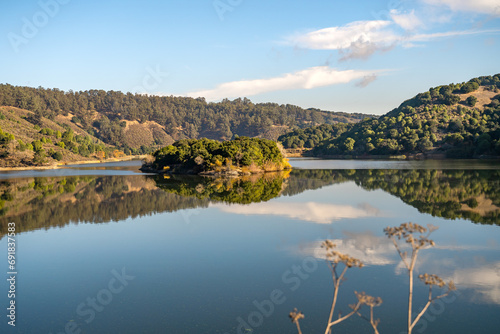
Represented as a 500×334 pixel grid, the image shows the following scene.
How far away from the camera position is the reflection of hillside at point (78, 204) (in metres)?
31.4

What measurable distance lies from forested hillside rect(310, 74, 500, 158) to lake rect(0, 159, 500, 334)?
90.1 m

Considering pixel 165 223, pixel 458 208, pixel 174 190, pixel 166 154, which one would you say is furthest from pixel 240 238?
pixel 166 154

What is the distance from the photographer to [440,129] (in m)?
136

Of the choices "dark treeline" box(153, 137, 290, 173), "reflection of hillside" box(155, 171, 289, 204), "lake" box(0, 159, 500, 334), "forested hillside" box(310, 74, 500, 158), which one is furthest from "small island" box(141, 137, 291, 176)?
"forested hillside" box(310, 74, 500, 158)

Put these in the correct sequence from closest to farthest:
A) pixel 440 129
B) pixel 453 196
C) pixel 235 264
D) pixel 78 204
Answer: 1. pixel 235 264
2. pixel 78 204
3. pixel 453 196
4. pixel 440 129

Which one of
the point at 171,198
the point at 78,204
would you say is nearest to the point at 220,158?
the point at 171,198

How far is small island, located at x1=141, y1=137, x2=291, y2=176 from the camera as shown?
7162 cm

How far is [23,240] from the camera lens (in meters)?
24.5

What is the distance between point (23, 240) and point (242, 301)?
17.1 meters

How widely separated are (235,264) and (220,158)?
53.1 meters

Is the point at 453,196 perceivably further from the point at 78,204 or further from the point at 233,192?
the point at 78,204

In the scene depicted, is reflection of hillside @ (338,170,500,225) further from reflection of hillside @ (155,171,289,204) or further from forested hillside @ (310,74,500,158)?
forested hillside @ (310,74,500,158)

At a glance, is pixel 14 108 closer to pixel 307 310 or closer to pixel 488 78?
pixel 307 310

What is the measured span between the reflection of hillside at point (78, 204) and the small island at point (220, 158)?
21.1 meters
